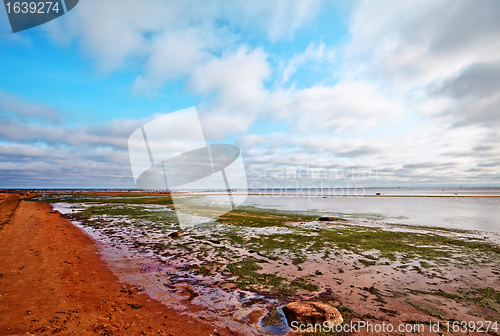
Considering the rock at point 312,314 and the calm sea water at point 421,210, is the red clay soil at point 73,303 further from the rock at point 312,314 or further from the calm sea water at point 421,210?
the calm sea water at point 421,210

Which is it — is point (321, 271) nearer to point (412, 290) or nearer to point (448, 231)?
point (412, 290)

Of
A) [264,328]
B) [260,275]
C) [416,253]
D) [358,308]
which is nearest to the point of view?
[264,328]

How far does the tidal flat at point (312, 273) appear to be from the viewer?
691 cm

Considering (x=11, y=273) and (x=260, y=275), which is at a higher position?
(x=11, y=273)

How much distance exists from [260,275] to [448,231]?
70.6ft

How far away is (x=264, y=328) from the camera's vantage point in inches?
235

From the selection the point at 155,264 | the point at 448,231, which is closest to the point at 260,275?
the point at 155,264

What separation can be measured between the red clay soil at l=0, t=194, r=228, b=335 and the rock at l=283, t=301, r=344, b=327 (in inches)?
83.2

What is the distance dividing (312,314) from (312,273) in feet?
13.7

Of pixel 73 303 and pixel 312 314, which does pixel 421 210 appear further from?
pixel 73 303

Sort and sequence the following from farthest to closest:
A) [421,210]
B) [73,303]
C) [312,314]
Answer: [421,210], [73,303], [312,314]

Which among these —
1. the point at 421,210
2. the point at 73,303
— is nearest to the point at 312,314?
the point at 73,303

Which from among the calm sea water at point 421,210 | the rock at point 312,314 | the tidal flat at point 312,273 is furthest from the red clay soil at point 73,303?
the calm sea water at point 421,210

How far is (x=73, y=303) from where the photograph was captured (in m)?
6.77
